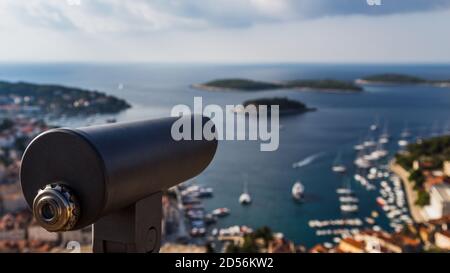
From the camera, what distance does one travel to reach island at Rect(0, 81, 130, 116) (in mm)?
13680

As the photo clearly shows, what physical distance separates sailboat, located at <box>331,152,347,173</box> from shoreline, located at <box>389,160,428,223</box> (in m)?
1.37

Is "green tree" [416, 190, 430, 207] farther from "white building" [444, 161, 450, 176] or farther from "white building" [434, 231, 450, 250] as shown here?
"white building" [434, 231, 450, 250]

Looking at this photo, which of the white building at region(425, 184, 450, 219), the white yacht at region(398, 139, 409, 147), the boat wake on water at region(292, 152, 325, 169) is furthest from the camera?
the white yacht at region(398, 139, 409, 147)

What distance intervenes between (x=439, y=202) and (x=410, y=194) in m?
1.93

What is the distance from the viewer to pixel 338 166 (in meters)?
13.7

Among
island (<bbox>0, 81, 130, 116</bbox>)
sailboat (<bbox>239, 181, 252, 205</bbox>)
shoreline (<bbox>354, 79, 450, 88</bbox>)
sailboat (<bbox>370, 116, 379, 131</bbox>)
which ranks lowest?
sailboat (<bbox>239, 181, 252, 205</bbox>)

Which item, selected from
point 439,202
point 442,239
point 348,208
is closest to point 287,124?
point 348,208

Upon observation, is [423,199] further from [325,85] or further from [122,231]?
[325,85]

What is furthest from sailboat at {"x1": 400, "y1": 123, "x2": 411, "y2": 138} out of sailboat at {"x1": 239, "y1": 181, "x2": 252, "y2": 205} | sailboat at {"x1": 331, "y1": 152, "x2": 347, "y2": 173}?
sailboat at {"x1": 239, "y1": 181, "x2": 252, "y2": 205}

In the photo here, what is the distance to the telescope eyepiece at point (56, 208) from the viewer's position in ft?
1.36

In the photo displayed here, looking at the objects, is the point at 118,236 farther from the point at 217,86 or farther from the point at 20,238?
the point at 217,86

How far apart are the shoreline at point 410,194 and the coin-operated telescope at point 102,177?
10462 millimetres

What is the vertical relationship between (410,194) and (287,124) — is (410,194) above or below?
below

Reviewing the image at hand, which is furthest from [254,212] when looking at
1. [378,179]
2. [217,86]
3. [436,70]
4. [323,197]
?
[436,70]
